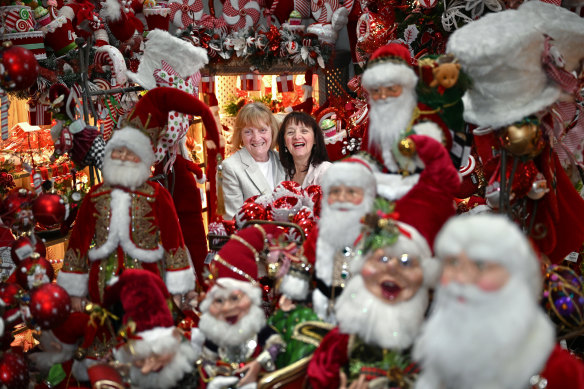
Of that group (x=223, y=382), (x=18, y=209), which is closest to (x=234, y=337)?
(x=223, y=382)

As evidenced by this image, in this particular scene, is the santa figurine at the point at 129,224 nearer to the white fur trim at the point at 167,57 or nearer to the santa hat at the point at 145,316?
the santa hat at the point at 145,316

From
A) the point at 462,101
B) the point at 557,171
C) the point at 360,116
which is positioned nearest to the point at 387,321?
the point at 462,101

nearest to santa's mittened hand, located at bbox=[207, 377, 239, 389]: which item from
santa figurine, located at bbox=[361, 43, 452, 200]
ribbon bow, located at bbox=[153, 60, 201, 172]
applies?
santa figurine, located at bbox=[361, 43, 452, 200]

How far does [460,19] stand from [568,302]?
1.92 m

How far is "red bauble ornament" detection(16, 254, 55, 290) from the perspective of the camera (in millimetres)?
2623

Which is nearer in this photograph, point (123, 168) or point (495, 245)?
point (495, 245)

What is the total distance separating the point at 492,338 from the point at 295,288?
99 cm

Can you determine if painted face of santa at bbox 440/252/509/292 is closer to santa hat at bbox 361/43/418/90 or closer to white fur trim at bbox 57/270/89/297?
santa hat at bbox 361/43/418/90

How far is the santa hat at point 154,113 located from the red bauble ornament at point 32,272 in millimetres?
536

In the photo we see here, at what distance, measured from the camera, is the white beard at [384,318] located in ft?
6.19

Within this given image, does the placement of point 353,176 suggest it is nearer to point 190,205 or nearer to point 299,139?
point 299,139

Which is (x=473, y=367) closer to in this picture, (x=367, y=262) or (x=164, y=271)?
(x=367, y=262)

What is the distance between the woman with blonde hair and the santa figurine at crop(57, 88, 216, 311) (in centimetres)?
113

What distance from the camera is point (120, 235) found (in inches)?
110
